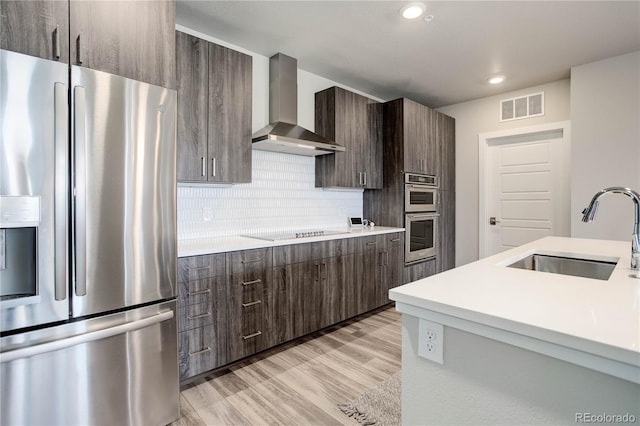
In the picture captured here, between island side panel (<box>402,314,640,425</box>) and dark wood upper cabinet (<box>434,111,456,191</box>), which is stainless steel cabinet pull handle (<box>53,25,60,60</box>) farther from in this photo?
dark wood upper cabinet (<box>434,111,456,191</box>)

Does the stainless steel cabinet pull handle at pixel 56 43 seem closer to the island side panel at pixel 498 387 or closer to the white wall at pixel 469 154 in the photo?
the island side panel at pixel 498 387

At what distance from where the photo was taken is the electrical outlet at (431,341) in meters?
1.00

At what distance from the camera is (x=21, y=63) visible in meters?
1.32

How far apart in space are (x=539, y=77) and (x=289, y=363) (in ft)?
13.8

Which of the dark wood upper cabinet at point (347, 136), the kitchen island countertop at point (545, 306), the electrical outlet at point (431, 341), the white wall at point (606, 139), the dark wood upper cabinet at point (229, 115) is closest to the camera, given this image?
the kitchen island countertop at point (545, 306)

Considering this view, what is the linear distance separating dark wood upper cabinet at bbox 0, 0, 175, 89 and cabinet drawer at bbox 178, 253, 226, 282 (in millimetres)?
1090

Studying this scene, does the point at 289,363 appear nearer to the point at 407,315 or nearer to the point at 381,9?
the point at 407,315

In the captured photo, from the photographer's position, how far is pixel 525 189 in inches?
167

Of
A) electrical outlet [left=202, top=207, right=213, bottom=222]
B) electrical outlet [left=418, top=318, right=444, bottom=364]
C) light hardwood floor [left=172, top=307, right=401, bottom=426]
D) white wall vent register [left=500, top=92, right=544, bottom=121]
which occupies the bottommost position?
light hardwood floor [left=172, top=307, right=401, bottom=426]

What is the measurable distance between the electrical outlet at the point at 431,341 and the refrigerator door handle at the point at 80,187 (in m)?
1.49

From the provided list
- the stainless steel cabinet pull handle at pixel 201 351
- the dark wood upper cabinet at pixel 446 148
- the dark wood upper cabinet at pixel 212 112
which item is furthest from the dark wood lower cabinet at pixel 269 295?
the dark wood upper cabinet at pixel 446 148

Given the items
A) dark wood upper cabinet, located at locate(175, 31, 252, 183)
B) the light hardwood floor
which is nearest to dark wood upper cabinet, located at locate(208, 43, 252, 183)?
dark wood upper cabinet, located at locate(175, 31, 252, 183)

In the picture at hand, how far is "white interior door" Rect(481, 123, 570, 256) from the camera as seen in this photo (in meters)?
3.96

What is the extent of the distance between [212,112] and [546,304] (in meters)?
2.45
